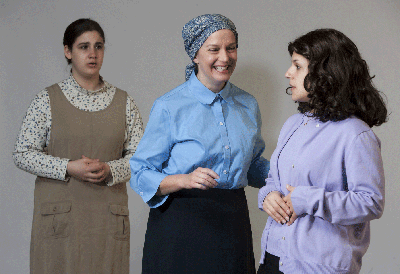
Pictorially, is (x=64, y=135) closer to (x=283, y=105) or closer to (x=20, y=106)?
(x=20, y=106)

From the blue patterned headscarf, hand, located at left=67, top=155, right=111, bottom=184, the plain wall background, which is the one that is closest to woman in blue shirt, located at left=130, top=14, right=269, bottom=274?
the blue patterned headscarf

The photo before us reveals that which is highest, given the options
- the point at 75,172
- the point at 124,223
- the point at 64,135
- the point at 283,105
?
the point at 283,105

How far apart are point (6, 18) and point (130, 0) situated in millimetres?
781

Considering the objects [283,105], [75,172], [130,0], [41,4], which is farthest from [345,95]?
[41,4]

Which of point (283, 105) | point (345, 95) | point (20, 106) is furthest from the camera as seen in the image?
point (20, 106)

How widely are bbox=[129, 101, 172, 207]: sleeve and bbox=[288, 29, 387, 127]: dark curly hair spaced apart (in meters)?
0.59

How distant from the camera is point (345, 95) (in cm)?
144

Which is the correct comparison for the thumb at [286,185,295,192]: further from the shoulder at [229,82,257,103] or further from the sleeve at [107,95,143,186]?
the sleeve at [107,95,143,186]

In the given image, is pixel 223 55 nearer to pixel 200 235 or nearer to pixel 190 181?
pixel 190 181

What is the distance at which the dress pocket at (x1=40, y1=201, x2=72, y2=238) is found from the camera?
89.9 inches

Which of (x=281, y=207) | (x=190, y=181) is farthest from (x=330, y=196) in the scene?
(x=190, y=181)

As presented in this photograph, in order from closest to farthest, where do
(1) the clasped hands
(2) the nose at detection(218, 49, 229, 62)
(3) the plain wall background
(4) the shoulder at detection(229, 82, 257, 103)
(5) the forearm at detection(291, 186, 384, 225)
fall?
(5) the forearm at detection(291, 186, 384, 225), (1) the clasped hands, (2) the nose at detection(218, 49, 229, 62), (4) the shoulder at detection(229, 82, 257, 103), (3) the plain wall background

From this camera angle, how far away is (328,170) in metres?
1.43

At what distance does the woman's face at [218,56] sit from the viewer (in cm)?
176
